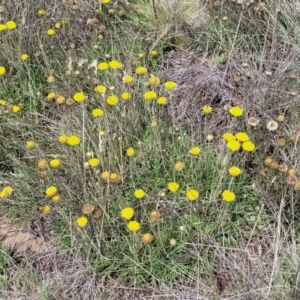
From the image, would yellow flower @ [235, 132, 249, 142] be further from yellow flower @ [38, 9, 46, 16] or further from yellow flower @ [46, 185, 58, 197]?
yellow flower @ [38, 9, 46, 16]

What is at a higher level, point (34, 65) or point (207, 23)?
point (207, 23)

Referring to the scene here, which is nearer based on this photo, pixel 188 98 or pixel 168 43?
pixel 188 98

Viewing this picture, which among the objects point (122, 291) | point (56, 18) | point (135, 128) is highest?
point (56, 18)

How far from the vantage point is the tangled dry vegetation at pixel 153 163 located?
214cm

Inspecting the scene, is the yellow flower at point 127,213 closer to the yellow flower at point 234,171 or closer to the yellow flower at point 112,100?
the yellow flower at point 234,171

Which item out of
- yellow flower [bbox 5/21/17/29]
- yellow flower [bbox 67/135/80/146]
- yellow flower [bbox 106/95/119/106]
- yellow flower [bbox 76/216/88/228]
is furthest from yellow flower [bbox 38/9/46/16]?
yellow flower [bbox 76/216/88/228]

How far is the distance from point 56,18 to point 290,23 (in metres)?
1.51

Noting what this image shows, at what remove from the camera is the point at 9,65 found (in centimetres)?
319

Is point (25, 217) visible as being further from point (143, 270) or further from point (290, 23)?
point (290, 23)

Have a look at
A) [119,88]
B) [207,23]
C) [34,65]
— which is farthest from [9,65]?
[207,23]

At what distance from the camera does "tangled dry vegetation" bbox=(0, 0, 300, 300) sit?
2.14 m

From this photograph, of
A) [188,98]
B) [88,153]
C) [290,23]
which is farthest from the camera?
[290,23]

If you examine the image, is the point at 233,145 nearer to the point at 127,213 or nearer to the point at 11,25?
the point at 127,213

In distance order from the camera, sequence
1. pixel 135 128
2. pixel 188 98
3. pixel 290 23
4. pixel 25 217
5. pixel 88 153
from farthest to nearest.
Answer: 1. pixel 290 23
2. pixel 188 98
3. pixel 135 128
4. pixel 25 217
5. pixel 88 153
